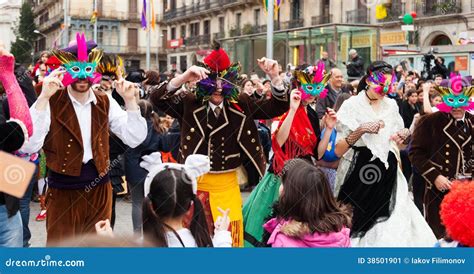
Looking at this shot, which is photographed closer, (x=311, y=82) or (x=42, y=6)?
(x=311, y=82)

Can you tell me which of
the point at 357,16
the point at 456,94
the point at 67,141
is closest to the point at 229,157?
the point at 67,141

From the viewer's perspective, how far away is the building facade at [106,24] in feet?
99.0

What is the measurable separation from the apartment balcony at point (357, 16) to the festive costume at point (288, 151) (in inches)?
1139

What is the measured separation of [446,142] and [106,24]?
3245 cm

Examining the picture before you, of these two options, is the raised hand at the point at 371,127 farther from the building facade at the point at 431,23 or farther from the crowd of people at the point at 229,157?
the building facade at the point at 431,23

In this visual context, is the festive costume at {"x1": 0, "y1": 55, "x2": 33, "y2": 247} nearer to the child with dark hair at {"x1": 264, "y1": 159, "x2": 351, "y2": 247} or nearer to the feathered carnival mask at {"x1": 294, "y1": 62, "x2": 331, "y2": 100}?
the child with dark hair at {"x1": 264, "y1": 159, "x2": 351, "y2": 247}

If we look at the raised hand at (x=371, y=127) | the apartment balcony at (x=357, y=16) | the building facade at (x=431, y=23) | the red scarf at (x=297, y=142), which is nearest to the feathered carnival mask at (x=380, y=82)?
the raised hand at (x=371, y=127)

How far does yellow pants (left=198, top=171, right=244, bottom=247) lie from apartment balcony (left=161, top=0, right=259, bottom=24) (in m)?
40.2

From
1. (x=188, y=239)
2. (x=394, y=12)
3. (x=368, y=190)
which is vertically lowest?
(x=368, y=190)

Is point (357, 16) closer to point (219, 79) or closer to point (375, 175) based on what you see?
point (375, 175)

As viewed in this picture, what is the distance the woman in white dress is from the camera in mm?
5730

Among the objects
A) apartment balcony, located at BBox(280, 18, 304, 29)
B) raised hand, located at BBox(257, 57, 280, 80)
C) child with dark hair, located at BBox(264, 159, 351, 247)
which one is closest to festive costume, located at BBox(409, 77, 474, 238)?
raised hand, located at BBox(257, 57, 280, 80)

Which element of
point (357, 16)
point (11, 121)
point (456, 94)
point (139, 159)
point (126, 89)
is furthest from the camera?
point (357, 16)

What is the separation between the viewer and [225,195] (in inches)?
195
